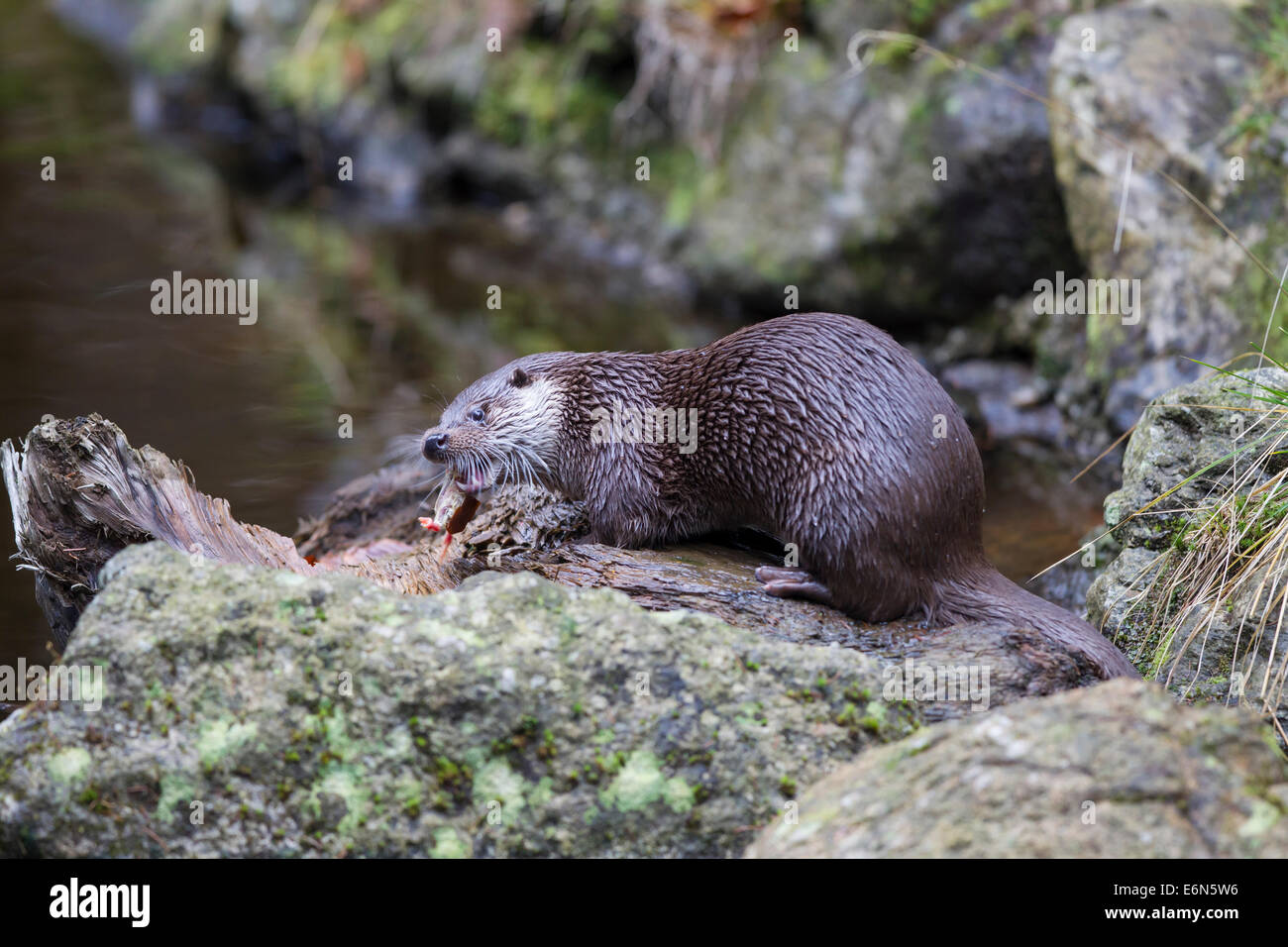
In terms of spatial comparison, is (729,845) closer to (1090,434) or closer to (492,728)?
(492,728)

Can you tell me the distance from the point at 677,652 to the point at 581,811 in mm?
423

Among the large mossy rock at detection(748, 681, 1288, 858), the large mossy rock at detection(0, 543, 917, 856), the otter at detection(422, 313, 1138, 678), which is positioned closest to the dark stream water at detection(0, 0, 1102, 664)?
the otter at detection(422, 313, 1138, 678)

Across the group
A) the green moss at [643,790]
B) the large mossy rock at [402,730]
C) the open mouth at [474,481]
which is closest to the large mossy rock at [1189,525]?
the large mossy rock at [402,730]

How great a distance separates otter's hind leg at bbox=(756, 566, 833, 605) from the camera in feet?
11.3

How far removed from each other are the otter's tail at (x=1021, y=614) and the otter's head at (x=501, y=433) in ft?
4.62

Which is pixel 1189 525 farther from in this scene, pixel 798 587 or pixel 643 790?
pixel 643 790

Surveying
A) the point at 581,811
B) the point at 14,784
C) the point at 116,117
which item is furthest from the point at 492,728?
the point at 116,117

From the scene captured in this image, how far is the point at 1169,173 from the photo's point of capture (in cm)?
583

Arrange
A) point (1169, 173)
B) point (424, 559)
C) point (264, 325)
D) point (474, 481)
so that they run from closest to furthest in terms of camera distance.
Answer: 1. point (424, 559)
2. point (474, 481)
3. point (1169, 173)
4. point (264, 325)

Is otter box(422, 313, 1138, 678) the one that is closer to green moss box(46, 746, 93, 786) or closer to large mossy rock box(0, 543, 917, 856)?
large mossy rock box(0, 543, 917, 856)

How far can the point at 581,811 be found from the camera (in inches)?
105

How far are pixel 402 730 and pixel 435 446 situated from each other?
4.77 feet

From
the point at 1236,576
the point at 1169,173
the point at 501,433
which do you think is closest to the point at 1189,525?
the point at 1236,576

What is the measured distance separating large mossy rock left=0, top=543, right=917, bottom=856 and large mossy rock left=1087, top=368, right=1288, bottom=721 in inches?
41.8
